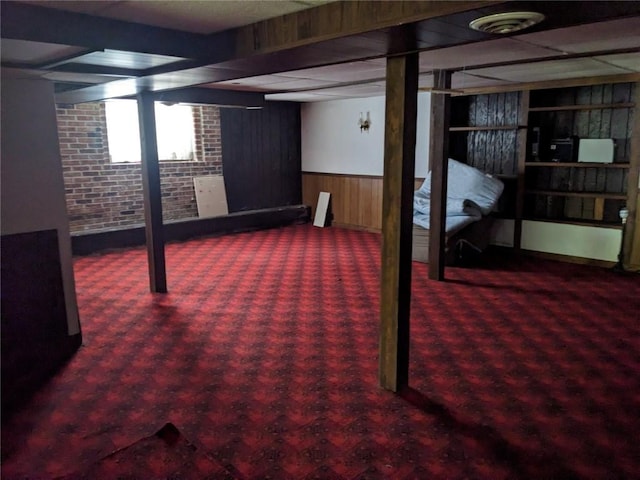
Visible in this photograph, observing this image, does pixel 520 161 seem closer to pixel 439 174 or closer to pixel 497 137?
pixel 497 137

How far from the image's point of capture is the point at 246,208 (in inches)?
322

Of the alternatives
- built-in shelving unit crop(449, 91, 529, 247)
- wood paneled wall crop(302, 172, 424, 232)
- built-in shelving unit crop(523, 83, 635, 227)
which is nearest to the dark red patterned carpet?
built-in shelving unit crop(523, 83, 635, 227)

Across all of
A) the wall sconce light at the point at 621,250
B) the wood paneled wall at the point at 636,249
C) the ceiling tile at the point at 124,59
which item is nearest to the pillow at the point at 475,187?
the wall sconce light at the point at 621,250

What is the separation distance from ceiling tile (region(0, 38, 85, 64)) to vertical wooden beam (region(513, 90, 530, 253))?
4.98 metres

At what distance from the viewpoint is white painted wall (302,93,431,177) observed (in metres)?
7.18

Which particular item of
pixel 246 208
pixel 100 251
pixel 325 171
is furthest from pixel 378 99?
pixel 100 251

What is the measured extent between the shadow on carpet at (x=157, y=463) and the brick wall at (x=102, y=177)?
4.64m

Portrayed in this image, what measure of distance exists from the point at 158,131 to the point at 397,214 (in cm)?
532

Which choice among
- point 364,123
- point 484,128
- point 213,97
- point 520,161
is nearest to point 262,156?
point 364,123

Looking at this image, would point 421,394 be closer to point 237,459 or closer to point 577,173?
point 237,459

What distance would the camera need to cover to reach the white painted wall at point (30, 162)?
3.02 m

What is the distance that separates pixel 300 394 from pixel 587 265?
4.22m

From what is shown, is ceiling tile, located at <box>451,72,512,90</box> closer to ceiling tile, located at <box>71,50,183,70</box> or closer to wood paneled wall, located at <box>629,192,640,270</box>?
wood paneled wall, located at <box>629,192,640,270</box>

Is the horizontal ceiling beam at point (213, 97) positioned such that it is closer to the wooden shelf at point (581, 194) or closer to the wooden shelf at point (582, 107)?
the wooden shelf at point (582, 107)
